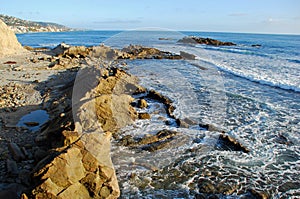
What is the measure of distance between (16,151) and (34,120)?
254 centimetres

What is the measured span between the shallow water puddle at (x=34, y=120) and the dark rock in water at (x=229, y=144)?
600 centimetres

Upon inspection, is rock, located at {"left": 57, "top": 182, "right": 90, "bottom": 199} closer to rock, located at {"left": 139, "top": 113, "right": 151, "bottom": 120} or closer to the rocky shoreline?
the rocky shoreline

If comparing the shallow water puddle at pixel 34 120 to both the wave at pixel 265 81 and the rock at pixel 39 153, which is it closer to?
the rock at pixel 39 153

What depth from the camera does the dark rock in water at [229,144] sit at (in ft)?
23.5

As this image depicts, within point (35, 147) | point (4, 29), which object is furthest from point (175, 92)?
point (4, 29)

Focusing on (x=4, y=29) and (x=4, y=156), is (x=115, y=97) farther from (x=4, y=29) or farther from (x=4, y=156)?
(x=4, y=29)

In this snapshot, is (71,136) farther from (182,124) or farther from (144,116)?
(182,124)

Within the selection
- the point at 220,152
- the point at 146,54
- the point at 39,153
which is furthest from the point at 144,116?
the point at 146,54

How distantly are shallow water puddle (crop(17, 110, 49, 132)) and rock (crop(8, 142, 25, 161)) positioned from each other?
132 cm

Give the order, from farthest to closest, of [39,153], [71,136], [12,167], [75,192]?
1. [39,153]
2. [71,136]
3. [12,167]
4. [75,192]

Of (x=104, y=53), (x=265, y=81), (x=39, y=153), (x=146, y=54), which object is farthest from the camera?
(x=146, y=54)

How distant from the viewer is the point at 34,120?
27.7ft

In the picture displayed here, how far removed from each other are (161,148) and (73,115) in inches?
113

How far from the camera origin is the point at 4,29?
22.5m
